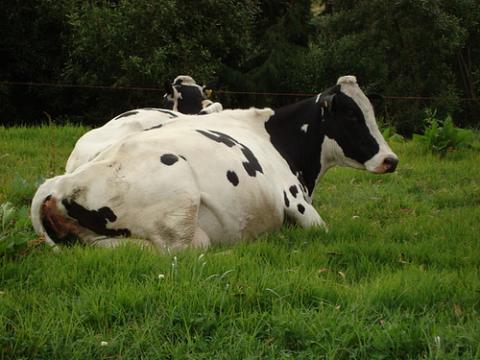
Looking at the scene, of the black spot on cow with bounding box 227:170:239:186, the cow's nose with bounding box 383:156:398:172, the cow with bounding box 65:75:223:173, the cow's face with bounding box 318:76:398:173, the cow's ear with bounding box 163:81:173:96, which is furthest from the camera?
the cow's ear with bounding box 163:81:173:96

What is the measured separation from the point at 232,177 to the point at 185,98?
226 inches

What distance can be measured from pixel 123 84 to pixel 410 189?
36.6 ft

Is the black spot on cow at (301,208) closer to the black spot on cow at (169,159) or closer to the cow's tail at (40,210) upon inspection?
the black spot on cow at (169,159)

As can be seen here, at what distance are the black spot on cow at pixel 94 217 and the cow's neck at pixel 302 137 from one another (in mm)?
2696

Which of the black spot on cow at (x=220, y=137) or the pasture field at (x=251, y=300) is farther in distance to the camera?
the black spot on cow at (x=220, y=137)

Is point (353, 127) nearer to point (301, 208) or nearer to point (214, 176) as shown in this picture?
point (301, 208)

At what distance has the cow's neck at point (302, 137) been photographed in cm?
729

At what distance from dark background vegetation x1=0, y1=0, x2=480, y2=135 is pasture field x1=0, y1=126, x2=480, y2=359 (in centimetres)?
1201

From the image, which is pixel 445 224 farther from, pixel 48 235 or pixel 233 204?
pixel 48 235

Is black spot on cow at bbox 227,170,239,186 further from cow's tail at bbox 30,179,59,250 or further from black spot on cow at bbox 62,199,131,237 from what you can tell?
cow's tail at bbox 30,179,59,250

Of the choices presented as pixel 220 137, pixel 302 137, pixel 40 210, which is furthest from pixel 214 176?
pixel 302 137

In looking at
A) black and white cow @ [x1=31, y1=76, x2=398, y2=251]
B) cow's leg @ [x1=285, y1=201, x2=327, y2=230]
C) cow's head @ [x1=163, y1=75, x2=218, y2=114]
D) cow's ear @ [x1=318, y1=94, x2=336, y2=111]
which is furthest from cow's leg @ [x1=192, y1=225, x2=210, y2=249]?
cow's head @ [x1=163, y1=75, x2=218, y2=114]

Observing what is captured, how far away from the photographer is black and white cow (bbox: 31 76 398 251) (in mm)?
4910

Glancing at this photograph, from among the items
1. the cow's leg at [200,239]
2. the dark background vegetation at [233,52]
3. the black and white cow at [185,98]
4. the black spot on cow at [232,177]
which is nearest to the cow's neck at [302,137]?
the black spot on cow at [232,177]
